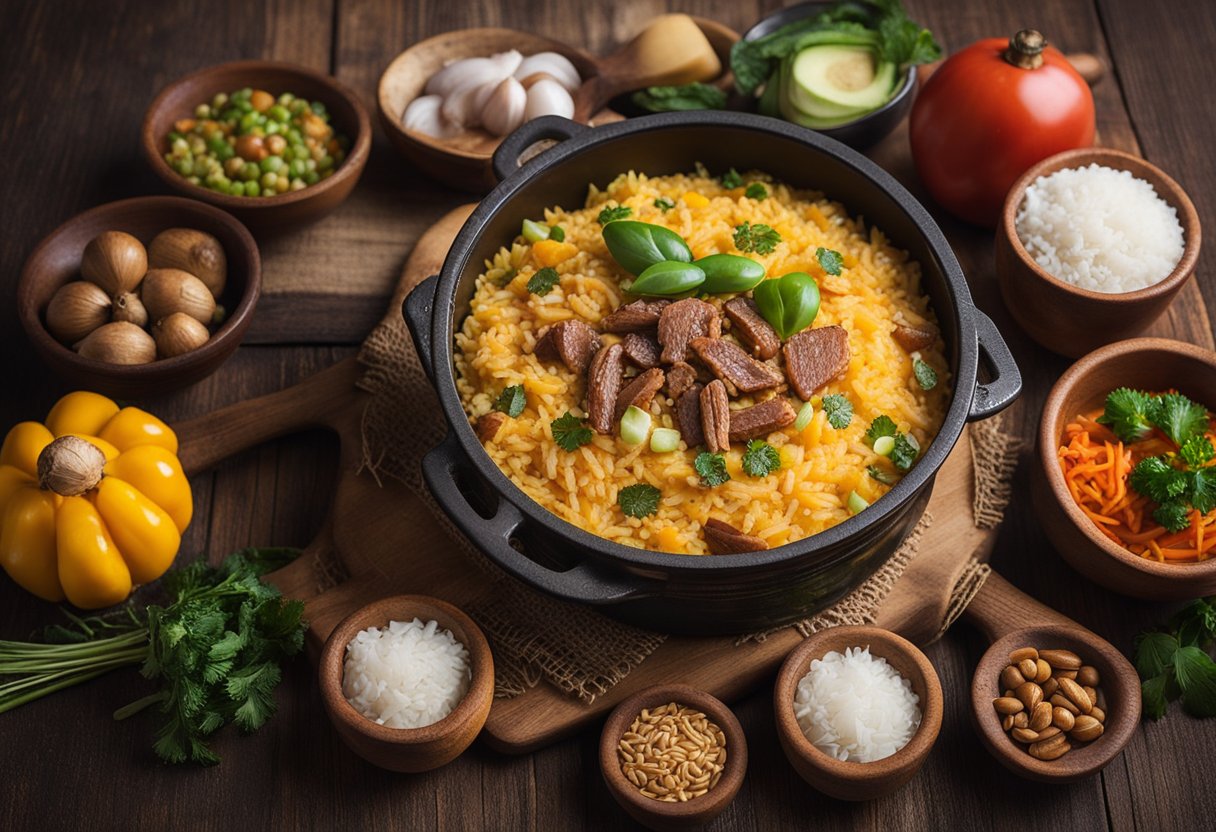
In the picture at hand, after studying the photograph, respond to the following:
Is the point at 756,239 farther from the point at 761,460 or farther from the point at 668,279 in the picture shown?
the point at 761,460

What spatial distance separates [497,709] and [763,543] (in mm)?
1073

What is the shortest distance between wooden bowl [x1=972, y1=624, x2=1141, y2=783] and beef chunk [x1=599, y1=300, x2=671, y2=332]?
158 centimetres

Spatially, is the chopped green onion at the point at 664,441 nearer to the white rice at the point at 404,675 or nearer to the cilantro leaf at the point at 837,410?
the cilantro leaf at the point at 837,410

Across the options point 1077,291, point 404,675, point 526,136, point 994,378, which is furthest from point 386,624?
point 1077,291

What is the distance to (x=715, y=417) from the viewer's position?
4035mm

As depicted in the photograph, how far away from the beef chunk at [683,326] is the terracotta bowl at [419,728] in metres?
1.13

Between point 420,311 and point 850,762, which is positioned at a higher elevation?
point 420,311

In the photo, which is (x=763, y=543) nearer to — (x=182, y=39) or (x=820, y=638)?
(x=820, y=638)

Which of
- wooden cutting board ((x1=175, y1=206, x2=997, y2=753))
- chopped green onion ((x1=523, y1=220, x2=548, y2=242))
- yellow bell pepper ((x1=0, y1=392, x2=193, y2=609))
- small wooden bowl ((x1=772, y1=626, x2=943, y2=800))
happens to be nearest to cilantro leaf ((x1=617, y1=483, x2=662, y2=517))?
wooden cutting board ((x1=175, y1=206, x2=997, y2=753))

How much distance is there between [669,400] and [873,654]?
108 cm

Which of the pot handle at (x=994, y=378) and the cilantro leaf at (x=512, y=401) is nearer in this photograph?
the pot handle at (x=994, y=378)

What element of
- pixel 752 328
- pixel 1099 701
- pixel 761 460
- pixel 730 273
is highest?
pixel 730 273

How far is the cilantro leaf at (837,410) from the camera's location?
4125mm

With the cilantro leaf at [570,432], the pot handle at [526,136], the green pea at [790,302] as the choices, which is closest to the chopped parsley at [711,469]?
the cilantro leaf at [570,432]
